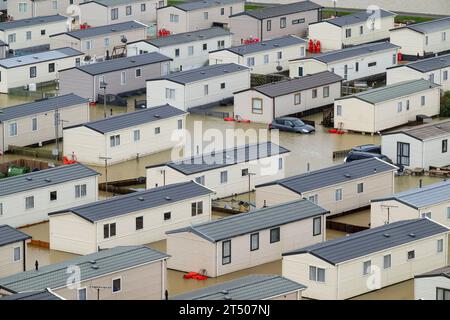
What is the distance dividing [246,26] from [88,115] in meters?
13.1

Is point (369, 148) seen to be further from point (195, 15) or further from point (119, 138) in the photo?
point (195, 15)

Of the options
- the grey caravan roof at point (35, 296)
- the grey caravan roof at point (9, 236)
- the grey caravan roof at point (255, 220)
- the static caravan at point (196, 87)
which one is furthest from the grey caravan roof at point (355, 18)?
the grey caravan roof at point (35, 296)

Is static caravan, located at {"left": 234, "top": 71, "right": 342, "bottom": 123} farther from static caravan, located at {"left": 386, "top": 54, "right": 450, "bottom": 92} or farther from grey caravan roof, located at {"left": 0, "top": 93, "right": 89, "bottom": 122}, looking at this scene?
grey caravan roof, located at {"left": 0, "top": 93, "right": 89, "bottom": 122}

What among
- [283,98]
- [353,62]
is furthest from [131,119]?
[353,62]

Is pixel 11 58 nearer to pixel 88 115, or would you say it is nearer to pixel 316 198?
pixel 88 115

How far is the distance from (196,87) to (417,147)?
891 cm

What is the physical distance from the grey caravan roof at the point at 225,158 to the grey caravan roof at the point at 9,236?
5.50 metres

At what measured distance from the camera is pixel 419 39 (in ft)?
152

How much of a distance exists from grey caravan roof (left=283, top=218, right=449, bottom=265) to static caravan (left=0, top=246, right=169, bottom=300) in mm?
2390

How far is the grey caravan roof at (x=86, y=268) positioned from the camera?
21578mm

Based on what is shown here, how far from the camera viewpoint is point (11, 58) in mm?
43812

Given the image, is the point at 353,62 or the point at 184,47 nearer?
the point at 353,62
